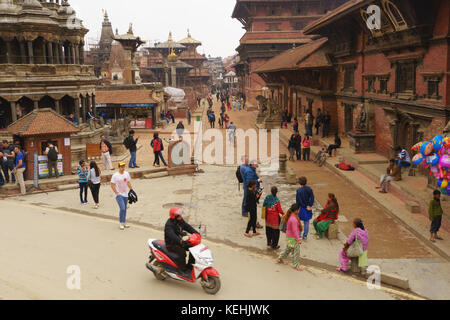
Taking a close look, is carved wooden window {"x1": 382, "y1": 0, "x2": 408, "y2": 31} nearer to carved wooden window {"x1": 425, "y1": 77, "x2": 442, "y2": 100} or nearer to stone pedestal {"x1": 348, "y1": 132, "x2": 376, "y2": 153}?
carved wooden window {"x1": 425, "y1": 77, "x2": 442, "y2": 100}

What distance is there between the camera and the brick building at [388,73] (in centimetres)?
1362

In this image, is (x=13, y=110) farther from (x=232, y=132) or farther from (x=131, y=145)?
(x=232, y=132)

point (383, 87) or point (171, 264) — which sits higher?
point (383, 87)

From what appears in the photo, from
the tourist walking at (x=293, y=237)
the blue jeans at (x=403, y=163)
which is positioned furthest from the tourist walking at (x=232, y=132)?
the tourist walking at (x=293, y=237)

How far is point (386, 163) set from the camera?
56.6 feet

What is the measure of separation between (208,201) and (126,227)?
3479mm

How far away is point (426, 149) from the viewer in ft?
29.7

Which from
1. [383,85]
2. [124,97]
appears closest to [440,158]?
[383,85]

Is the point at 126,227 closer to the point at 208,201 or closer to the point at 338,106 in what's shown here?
the point at 208,201

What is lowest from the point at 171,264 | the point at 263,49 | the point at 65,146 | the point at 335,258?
the point at 335,258

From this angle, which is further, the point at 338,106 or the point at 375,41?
the point at 338,106

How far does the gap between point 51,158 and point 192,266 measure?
426 inches

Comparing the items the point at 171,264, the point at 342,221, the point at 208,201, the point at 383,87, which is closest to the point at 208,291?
the point at 171,264

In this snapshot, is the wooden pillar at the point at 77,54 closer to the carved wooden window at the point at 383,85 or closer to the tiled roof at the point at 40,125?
the tiled roof at the point at 40,125
